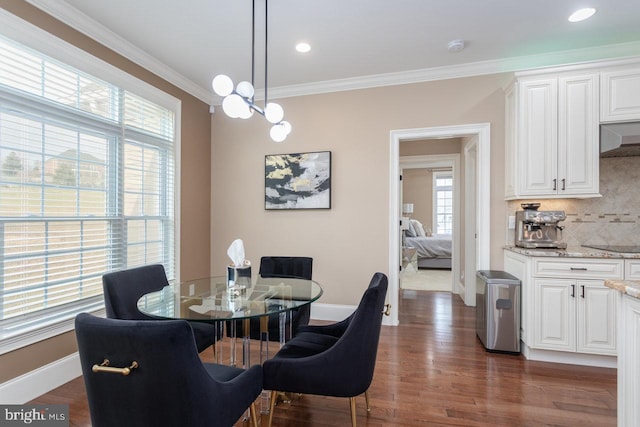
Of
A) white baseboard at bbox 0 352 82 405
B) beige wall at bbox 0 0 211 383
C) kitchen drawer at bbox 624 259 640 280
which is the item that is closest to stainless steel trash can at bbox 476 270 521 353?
kitchen drawer at bbox 624 259 640 280

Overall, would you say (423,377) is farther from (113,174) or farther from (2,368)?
(113,174)

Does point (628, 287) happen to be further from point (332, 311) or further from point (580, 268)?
point (332, 311)

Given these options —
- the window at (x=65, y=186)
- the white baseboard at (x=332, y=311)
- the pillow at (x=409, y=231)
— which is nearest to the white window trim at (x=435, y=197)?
the pillow at (x=409, y=231)

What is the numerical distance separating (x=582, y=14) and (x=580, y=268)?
2.03m

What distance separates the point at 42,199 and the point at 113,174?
65 cm

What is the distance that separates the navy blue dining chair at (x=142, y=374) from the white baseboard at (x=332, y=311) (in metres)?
2.72

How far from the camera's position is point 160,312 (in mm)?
1857

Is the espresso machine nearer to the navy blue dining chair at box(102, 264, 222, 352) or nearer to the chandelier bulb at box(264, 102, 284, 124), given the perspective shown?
the chandelier bulb at box(264, 102, 284, 124)

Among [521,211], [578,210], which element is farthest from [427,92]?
[578,210]

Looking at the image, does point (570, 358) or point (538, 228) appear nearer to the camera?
point (570, 358)

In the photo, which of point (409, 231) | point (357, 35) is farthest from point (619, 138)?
point (409, 231)

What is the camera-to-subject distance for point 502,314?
296 centimetres

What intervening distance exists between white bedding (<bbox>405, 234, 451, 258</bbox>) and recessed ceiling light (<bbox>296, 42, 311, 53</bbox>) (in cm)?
557

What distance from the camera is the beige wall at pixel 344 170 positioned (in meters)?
3.49
